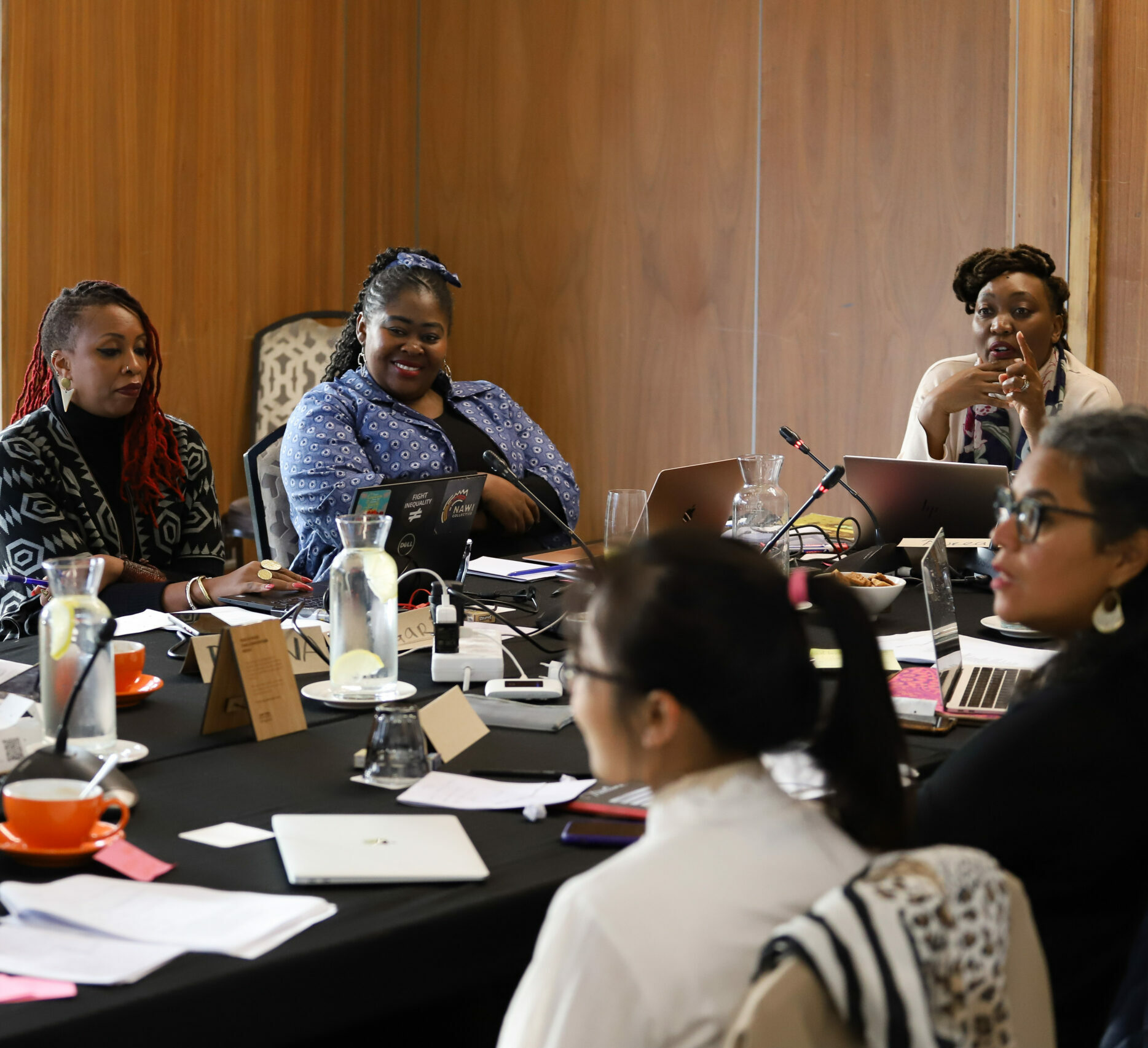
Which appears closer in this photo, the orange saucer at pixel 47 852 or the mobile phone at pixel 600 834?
the orange saucer at pixel 47 852

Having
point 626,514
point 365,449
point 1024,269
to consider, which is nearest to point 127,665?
point 626,514

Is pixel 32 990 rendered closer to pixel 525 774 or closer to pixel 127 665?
pixel 525 774

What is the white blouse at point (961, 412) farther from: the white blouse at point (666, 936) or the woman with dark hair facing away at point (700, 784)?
the white blouse at point (666, 936)

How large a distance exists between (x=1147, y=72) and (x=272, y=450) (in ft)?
9.12

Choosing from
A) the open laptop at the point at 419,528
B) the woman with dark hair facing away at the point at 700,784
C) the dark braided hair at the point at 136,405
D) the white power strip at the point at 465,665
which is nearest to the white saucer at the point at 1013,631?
the white power strip at the point at 465,665

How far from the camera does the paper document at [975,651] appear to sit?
1.96 m

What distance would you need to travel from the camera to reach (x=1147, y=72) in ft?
12.1

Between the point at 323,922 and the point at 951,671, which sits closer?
the point at 323,922

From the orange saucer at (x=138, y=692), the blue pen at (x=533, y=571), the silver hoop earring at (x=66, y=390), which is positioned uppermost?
the silver hoop earring at (x=66, y=390)

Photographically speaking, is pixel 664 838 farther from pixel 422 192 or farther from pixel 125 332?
pixel 422 192

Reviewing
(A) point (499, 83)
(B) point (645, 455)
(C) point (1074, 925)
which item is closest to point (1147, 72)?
(B) point (645, 455)

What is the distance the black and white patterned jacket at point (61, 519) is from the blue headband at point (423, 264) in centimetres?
85

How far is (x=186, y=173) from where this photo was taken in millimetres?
4816

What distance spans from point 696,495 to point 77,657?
5.18ft
